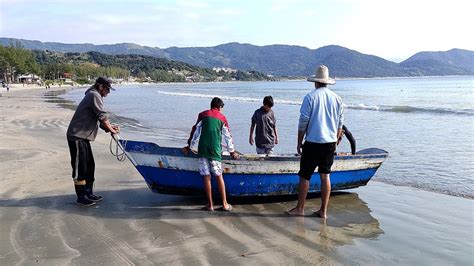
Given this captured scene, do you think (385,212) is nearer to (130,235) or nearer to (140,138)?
(130,235)

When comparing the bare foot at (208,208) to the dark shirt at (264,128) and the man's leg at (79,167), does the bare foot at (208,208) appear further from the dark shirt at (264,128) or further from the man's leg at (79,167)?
the dark shirt at (264,128)

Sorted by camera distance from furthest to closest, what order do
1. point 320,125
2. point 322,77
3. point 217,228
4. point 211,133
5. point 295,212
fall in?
point 295,212 → point 211,133 → point 322,77 → point 320,125 → point 217,228

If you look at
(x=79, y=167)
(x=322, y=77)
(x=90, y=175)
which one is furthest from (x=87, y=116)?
(x=322, y=77)

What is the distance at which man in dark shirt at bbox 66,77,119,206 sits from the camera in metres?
6.57

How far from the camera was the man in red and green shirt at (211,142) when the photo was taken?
21.0 ft

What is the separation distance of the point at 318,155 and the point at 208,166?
1649 millimetres

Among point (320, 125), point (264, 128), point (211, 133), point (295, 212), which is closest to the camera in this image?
point (320, 125)

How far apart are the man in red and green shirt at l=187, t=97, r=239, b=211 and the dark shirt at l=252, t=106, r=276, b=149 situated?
1610 mm

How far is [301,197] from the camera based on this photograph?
6.44 metres

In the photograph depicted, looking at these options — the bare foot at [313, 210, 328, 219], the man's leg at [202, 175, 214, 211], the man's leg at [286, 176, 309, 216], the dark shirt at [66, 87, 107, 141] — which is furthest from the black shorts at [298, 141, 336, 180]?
the dark shirt at [66, 87, 107, 141]

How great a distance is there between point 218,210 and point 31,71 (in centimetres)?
11848

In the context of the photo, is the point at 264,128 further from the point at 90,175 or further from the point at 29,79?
the point at 29,79

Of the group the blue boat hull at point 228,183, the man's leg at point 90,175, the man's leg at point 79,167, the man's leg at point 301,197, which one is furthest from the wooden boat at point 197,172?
the man's leg at point 301,197

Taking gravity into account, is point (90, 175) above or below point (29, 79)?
below
